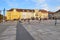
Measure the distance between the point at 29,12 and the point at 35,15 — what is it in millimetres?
13734

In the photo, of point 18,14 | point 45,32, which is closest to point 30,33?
point 45,32

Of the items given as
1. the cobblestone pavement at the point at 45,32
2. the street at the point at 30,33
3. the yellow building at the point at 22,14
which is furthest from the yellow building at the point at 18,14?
the street at the point at 30,33

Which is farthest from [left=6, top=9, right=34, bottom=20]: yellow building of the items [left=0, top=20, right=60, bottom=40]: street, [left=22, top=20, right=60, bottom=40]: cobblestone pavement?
[left=0, top=20, right=60, bottom=40]: street

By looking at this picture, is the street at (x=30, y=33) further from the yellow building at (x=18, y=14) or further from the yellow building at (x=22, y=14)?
the yellow building at (x=18, y=14)

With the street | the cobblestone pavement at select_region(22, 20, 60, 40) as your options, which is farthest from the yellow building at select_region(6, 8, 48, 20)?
the street

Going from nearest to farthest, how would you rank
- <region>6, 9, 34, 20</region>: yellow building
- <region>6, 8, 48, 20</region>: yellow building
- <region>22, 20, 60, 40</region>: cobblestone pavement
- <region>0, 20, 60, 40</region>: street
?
<region>0, 20, 60, 40</region>: street < <region>22, 20, 60, 40</region>: cobblestone pavement < <region>6, 8, 48, 20</region>: yellow building < <region>6, 9, 34, 20</region>: yellow building

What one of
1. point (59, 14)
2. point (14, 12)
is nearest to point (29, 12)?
point (14, 12)

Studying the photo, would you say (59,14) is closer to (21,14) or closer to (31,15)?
(31,15)

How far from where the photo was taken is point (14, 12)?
14900 centimetres

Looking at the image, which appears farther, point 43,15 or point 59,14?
point 43,15

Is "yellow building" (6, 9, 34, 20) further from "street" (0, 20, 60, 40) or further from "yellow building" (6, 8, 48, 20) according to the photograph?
"street" (0, 20, 60, 40)

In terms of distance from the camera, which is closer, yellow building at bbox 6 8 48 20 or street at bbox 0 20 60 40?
street at bbox 0 20 60 40

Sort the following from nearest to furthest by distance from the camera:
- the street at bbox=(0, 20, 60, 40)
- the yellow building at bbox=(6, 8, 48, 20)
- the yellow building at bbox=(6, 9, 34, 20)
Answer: the street at bbox=(0, 20, 60, 40), the yellow building at bbox=(6, 8, 48, 20), the yellow building at bbox=(6, 9, 34, 20)

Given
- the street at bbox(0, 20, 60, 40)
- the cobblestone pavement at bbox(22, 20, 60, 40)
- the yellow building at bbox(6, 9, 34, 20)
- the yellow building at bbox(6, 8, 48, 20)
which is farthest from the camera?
the yellow building at bbox(6, 9, 34, 20)
